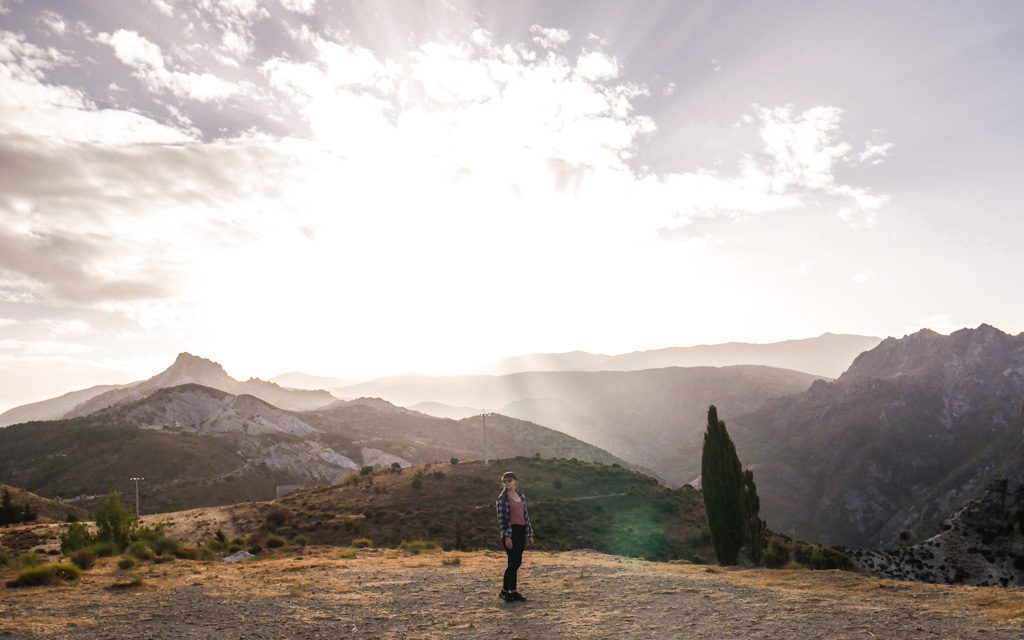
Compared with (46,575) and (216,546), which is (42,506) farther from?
(46,575)

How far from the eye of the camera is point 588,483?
53156mm

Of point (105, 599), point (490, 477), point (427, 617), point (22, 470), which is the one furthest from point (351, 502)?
point (22, 470)

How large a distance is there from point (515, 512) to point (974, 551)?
824 inches

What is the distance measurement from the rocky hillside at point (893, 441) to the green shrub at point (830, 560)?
9159 cm

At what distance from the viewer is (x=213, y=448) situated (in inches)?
3898

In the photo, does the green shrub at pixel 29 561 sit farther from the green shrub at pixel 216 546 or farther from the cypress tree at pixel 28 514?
the cypress tree at pixel 28 514

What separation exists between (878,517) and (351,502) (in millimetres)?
122392

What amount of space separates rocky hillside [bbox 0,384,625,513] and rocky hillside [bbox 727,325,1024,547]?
45049 millimetres

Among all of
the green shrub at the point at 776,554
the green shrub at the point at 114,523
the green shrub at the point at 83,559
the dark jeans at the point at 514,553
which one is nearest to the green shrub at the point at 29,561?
the green shrub at the point at 83,559

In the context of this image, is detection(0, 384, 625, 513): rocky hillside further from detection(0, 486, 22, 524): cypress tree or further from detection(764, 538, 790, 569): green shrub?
detection(764, 538, 790, 569): green shrub

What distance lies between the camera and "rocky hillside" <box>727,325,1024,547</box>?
115 m

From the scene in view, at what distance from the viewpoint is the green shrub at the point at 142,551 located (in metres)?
20.1

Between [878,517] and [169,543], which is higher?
[169,543]

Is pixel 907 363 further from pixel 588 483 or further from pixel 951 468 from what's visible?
pixel 588 483
